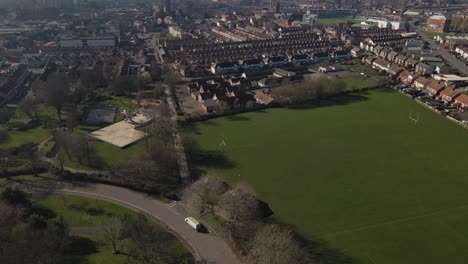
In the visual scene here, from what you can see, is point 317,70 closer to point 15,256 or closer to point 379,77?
point 379,77

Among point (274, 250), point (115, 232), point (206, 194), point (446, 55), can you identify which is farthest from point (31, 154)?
point (446, 55)

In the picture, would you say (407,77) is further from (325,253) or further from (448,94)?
(325,253)

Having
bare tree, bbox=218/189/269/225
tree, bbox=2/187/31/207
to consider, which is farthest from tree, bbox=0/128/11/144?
bare tree, bbox=218/189/269/225

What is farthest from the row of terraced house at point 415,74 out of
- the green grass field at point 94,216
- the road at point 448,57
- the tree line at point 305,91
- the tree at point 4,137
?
the tree at point 4,137

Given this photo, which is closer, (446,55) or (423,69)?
(423,69)

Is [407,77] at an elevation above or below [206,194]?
above
